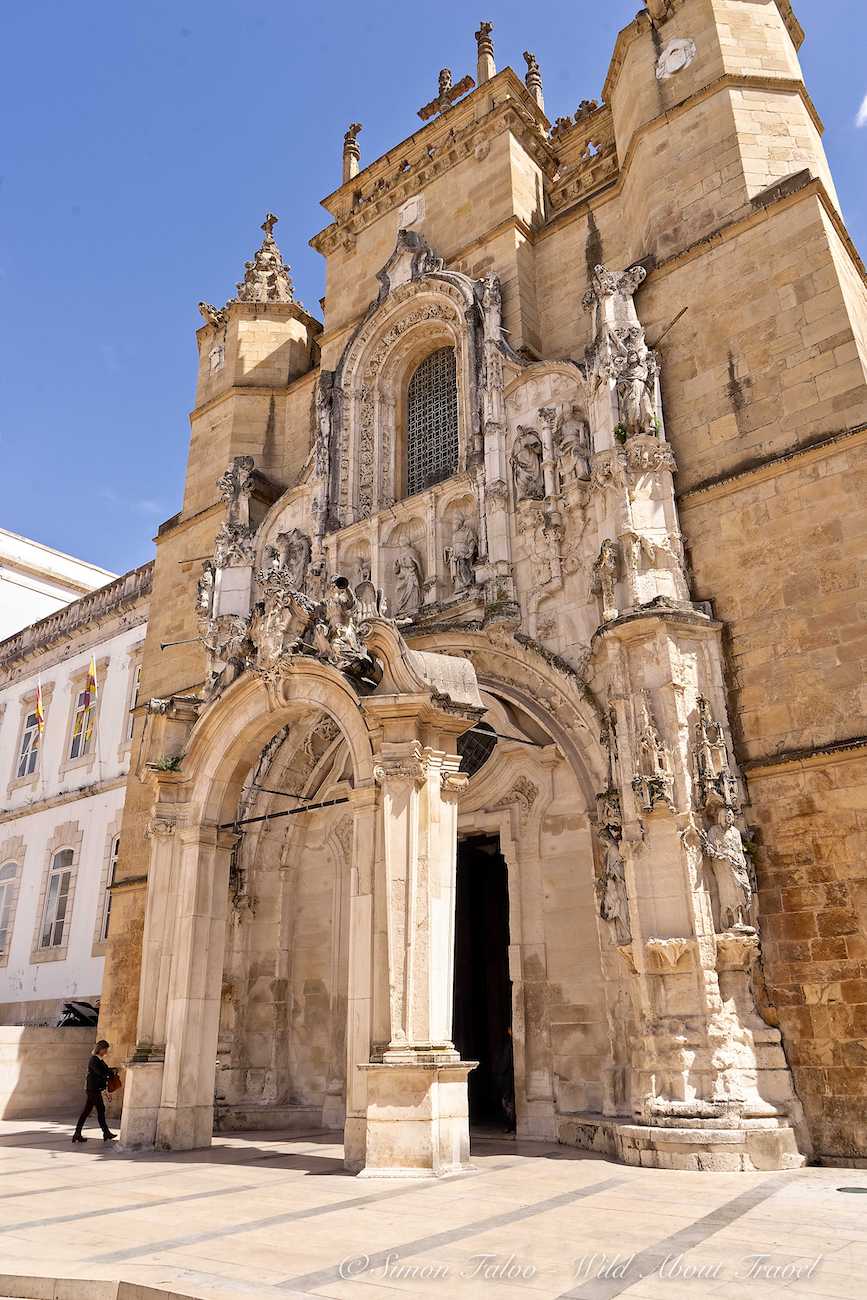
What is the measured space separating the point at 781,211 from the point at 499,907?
1037 cm

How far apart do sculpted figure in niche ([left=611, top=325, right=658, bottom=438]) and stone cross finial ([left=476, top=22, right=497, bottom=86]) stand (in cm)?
783

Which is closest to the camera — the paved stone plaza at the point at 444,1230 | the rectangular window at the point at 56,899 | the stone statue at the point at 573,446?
the paved stone plaza at the point at 444,1230

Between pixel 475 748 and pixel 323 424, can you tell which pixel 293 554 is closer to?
pixel 323 424

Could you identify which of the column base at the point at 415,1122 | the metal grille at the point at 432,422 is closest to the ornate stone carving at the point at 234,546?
the metal grille at the point at 432,422

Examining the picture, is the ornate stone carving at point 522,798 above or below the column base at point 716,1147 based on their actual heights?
above

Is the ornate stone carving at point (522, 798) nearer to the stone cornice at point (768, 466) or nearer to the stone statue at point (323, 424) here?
the stone cornice at point (768, 466)

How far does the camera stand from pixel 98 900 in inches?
886

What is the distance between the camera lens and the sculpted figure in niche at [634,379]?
471 inches

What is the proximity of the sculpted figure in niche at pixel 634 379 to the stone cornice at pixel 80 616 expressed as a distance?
585 inches

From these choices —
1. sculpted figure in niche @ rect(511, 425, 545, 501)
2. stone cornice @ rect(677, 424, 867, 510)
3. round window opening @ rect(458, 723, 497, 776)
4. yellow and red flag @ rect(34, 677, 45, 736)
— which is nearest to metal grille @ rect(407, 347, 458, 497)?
sculpted figure in niche @ rect(511, 425, 545, 501)

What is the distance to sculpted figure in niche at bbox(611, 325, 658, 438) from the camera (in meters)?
12.0

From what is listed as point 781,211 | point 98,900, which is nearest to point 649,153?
point 781,211

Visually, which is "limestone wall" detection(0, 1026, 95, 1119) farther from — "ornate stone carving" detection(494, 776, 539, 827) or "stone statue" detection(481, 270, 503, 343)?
"stone statue" detection(481, 270, 503, 343)

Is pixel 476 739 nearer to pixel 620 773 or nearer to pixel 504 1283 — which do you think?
pixel 620 773
